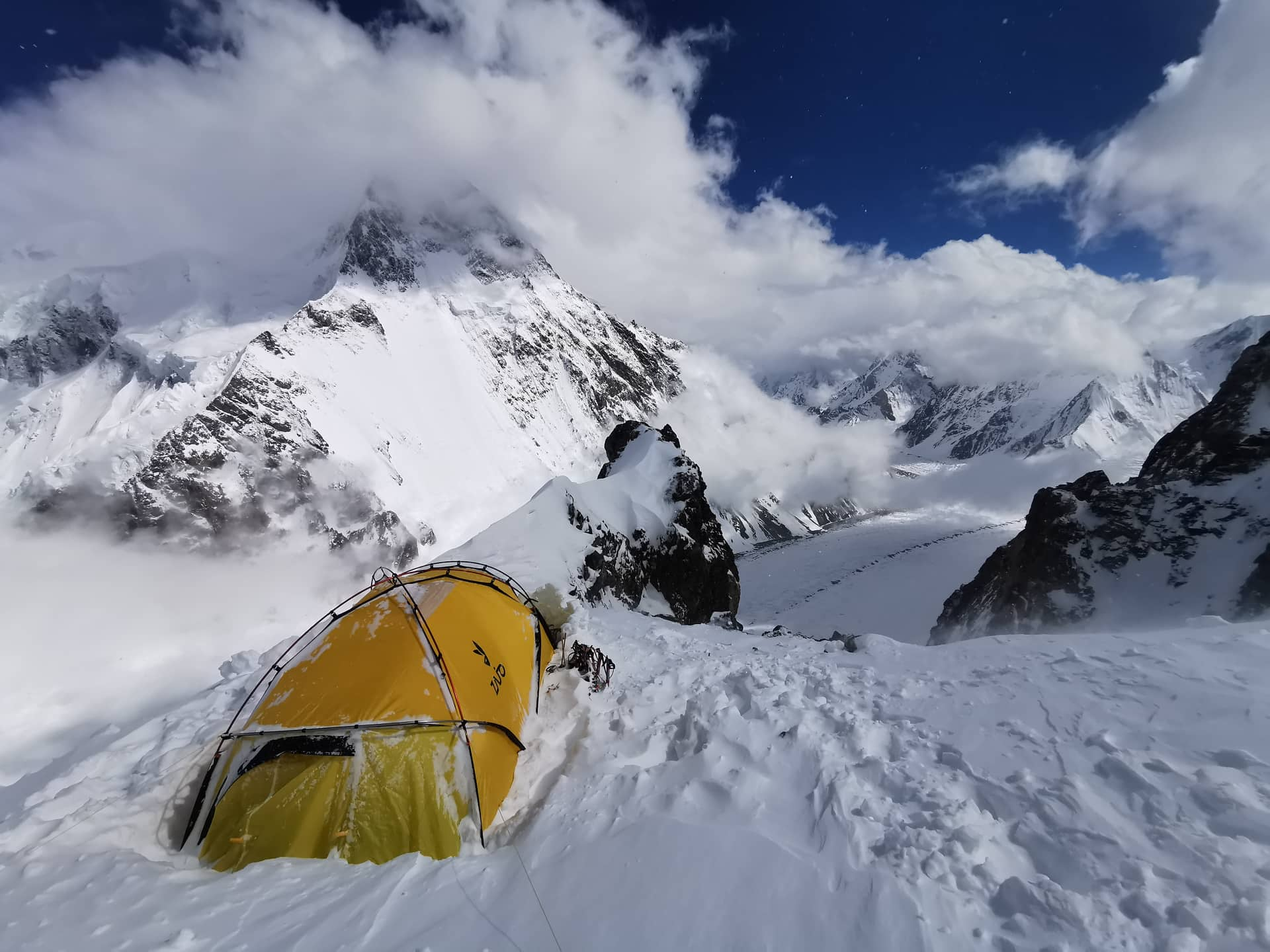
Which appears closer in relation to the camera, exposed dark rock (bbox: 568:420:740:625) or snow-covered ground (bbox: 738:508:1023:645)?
exposed dark rock (bbox: 568:420:740:625)

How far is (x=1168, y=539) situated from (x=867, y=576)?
5569 cm

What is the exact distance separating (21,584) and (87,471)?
2119cm

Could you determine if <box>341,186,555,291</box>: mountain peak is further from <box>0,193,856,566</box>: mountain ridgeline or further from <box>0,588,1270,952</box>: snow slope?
<box>0,588,1270,952</box>: snow slope

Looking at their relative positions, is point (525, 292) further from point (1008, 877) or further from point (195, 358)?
point (1008, 877)

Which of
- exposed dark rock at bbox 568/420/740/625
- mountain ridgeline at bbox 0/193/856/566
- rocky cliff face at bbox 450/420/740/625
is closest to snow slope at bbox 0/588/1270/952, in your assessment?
rocky cliff face at bbox 450/420/740/625

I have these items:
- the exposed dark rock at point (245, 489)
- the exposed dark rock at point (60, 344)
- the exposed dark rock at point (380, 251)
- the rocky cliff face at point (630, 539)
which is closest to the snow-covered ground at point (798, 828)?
the rocky cliff face at point (630, 539)

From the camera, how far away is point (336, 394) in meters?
111

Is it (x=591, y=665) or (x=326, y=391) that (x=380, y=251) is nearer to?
(x=326, y=391)

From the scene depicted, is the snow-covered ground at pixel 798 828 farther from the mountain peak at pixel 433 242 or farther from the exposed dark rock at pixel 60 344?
the exposed dark rock at pixel 60 344

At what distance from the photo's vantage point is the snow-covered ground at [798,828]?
13.1 ft

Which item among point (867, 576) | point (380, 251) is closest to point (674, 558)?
point (867, 576)

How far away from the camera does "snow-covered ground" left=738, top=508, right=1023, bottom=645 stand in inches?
2596

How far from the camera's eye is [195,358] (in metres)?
111

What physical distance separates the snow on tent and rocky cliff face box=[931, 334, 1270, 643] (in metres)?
38.8
